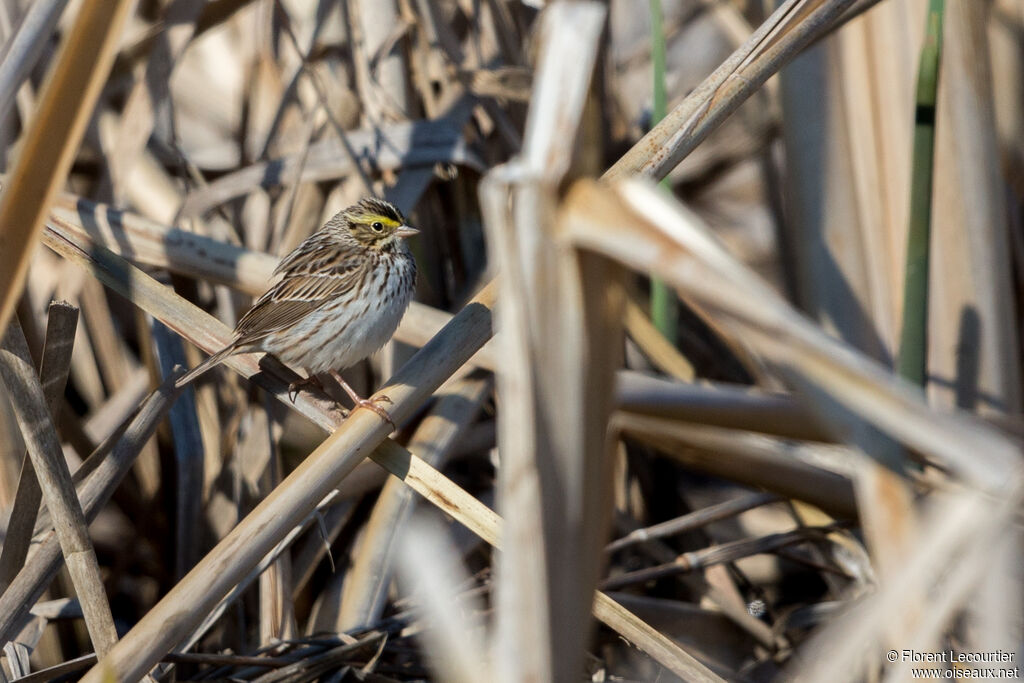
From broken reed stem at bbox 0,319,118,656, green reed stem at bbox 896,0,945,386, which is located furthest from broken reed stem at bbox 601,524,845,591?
broken reed stem at bbox 0,319,118,656

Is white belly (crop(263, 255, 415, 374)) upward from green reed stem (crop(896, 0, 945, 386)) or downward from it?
downward

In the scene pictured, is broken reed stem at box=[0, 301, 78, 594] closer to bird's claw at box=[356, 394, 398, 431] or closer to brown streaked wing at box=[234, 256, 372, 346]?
brown streaked wing at box=[234, 256, 372, 346]

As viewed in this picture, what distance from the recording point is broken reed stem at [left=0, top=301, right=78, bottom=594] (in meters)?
2.23

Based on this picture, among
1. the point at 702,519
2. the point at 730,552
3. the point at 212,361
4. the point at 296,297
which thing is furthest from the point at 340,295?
the point at 730,552

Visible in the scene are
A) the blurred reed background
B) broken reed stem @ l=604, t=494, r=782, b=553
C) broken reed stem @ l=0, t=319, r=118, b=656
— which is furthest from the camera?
broken reed stem @ l=604, t=494, r=782, b=553

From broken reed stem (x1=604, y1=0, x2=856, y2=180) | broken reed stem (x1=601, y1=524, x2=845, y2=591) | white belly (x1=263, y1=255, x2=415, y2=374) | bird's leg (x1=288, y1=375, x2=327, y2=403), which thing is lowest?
broken reed stem (x1=601, y1=524, x2=845, y2=591)

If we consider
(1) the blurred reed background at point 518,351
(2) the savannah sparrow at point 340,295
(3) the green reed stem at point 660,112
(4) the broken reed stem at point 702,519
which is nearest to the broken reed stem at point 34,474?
(1) the blurred reed background at point 518,351

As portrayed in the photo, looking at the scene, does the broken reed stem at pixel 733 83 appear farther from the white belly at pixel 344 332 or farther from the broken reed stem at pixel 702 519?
the broken reed stem at pixel 702 519

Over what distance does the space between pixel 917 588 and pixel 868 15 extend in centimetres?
279

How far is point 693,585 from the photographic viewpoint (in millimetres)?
3447

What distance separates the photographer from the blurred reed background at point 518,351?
4.14 feet

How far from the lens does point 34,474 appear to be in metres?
2.24

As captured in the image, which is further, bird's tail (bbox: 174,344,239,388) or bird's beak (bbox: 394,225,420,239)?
bird's beak (bbox: 394,225,420,239)

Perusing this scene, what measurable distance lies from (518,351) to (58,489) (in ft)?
4.09
